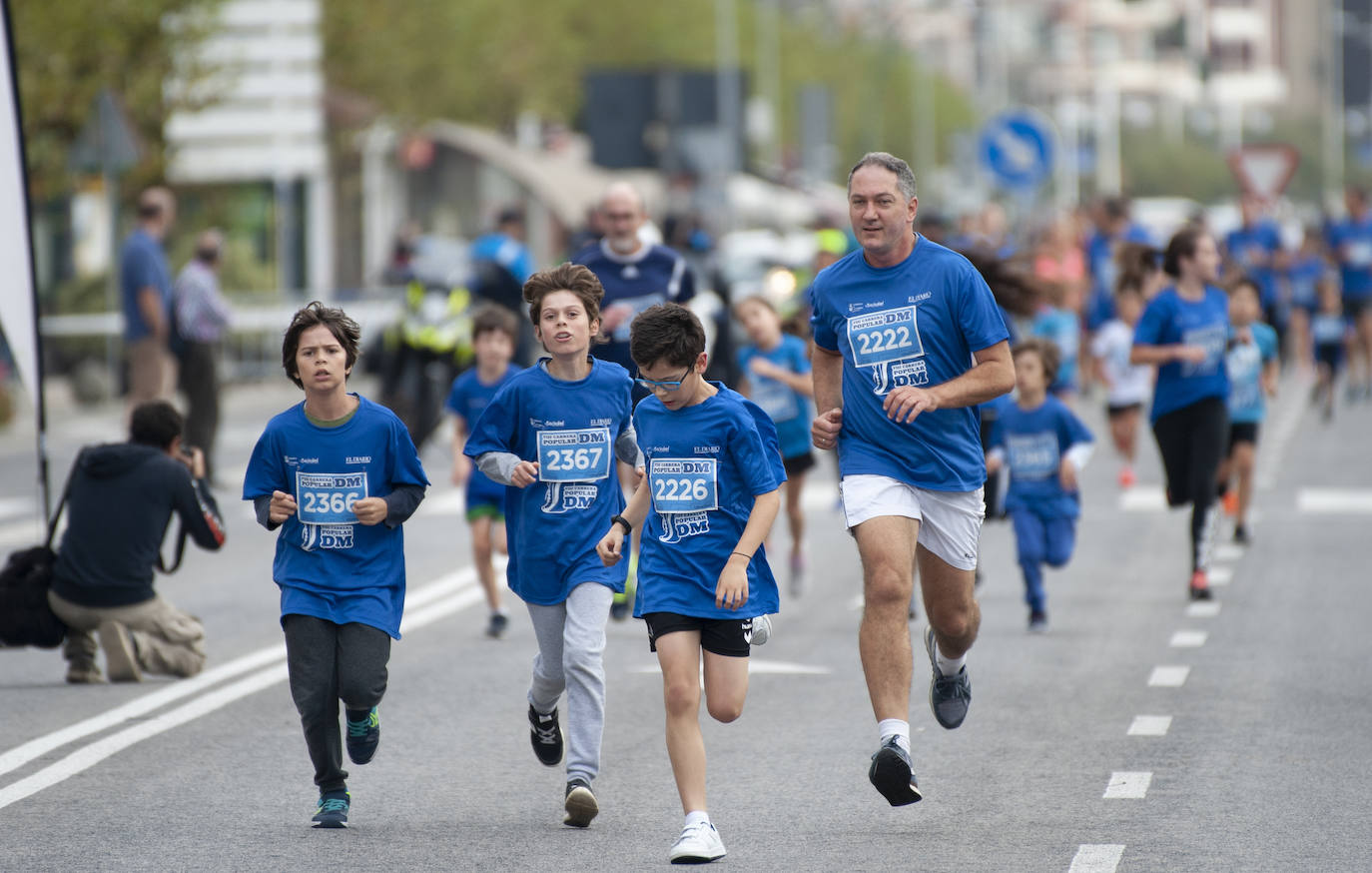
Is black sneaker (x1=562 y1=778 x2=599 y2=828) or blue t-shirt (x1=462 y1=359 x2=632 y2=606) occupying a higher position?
blue t-shirt (x1=462 y1=359 x2=632 y2=606)

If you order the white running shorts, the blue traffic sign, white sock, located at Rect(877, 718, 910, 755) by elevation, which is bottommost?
white sock, located at Rect(877, 718, 910, 755)

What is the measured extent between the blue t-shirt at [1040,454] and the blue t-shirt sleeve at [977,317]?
155 inches

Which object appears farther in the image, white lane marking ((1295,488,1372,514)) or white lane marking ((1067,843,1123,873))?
white lane marking ((1295,488,1372,514))

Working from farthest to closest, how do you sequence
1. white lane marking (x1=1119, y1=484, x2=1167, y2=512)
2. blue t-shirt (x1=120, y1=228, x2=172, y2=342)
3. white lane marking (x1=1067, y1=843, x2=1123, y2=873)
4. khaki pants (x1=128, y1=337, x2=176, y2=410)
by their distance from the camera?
1. khaki pants (x1=128, y1=337, x2=176, y2=410)
2. blue t-shirt (x1=120, y1=228, x2=172, y2=342)
3. white lane marking (x1=1119, y1=484, x2=1167, y2=512)
4. white lane marking (x1=1067, y1=843, x2=1123, y2=873)

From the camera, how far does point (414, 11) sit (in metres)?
40.5

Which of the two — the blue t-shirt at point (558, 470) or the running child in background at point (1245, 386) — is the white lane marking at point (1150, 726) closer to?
the blue t-shirt at point (558, 470)

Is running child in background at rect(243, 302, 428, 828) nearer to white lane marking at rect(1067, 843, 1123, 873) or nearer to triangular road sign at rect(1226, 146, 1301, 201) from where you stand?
white lane marking at rect(1067, 843, 1123, 873)

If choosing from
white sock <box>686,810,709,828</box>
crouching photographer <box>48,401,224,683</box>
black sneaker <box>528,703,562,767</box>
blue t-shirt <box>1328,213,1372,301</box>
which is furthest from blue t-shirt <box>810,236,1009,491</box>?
blue t-shirt <box>1328,213,1372,301</box>

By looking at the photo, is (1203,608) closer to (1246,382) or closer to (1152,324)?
(1152,324)

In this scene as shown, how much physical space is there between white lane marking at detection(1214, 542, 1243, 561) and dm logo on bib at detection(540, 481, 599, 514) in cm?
709

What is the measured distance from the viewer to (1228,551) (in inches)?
544

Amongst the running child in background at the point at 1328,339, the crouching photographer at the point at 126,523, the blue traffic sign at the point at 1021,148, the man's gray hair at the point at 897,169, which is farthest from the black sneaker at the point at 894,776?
the blue traffic sign at the point at 1021,148

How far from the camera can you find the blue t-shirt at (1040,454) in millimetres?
11039

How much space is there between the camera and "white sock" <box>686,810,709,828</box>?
6.41 meters
